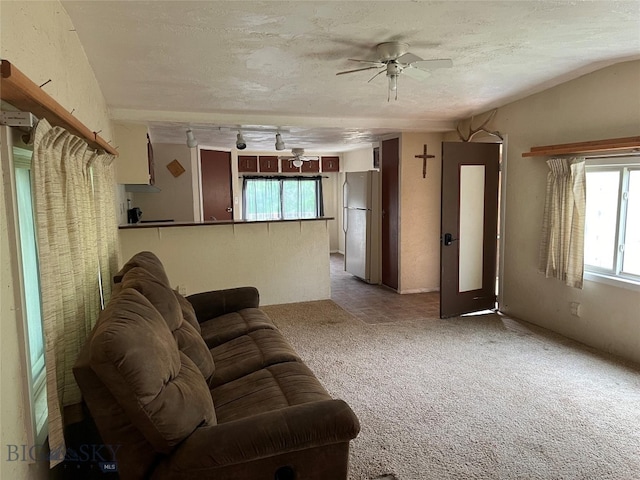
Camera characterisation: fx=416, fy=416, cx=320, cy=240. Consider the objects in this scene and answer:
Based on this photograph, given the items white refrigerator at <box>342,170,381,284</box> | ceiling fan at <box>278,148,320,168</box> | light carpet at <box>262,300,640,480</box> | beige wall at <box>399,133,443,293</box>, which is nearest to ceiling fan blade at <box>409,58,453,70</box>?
light carpet at <box>262,300,640,480</box>

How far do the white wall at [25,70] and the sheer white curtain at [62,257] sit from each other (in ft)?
0.36

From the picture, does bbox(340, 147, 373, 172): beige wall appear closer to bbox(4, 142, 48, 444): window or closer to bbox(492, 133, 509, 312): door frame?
bbox(492, 133, 509, 312): door frame

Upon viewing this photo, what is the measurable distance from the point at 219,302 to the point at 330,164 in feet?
20.9

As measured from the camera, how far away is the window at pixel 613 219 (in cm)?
340

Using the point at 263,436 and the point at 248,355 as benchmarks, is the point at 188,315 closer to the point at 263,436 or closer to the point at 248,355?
the point at 248,355

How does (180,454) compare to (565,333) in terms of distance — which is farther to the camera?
(565,333)

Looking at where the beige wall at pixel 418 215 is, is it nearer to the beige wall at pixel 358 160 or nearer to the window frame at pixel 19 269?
the beige wall at pixel 358 160

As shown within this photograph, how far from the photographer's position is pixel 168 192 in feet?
22.3

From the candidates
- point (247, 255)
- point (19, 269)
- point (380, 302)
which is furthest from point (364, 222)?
point (19, 269)

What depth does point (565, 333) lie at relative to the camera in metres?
3.97

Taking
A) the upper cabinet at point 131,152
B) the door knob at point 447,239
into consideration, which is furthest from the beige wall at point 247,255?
the door knob at point 447,239

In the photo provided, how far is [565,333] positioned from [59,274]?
417cm

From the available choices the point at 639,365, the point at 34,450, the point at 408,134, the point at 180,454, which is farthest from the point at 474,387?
the point at 408,134

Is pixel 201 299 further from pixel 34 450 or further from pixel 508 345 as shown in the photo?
pixel 508 345
